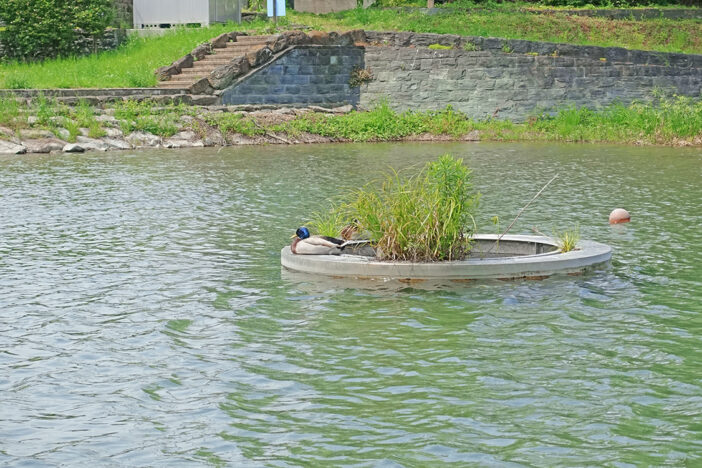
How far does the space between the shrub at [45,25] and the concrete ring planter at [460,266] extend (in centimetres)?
2285

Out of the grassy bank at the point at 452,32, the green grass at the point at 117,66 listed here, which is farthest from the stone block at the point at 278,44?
the green grass at the point at 117,66

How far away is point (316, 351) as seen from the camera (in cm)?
856

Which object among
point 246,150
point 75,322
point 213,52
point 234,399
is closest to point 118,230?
point 75,322

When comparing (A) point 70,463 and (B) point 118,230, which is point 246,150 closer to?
(B) point 118,230

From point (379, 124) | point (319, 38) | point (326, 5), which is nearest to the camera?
point (379, 124)

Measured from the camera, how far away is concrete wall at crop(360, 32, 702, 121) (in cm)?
3031

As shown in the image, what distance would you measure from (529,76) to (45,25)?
566 inches

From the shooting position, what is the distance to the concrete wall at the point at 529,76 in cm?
3031

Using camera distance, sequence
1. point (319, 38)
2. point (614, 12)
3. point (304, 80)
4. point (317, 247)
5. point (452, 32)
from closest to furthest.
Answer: point (317, 247) < point (304, 80) < point (319, 38) < point (452, 32) < point (614, 12)

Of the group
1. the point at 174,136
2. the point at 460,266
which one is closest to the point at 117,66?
the point at 174,136

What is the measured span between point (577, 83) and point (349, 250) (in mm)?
20064

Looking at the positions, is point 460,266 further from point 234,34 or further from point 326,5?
point 326,5

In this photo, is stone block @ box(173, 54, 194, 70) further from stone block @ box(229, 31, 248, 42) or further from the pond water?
the pond water

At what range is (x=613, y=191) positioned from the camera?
1819 cm
